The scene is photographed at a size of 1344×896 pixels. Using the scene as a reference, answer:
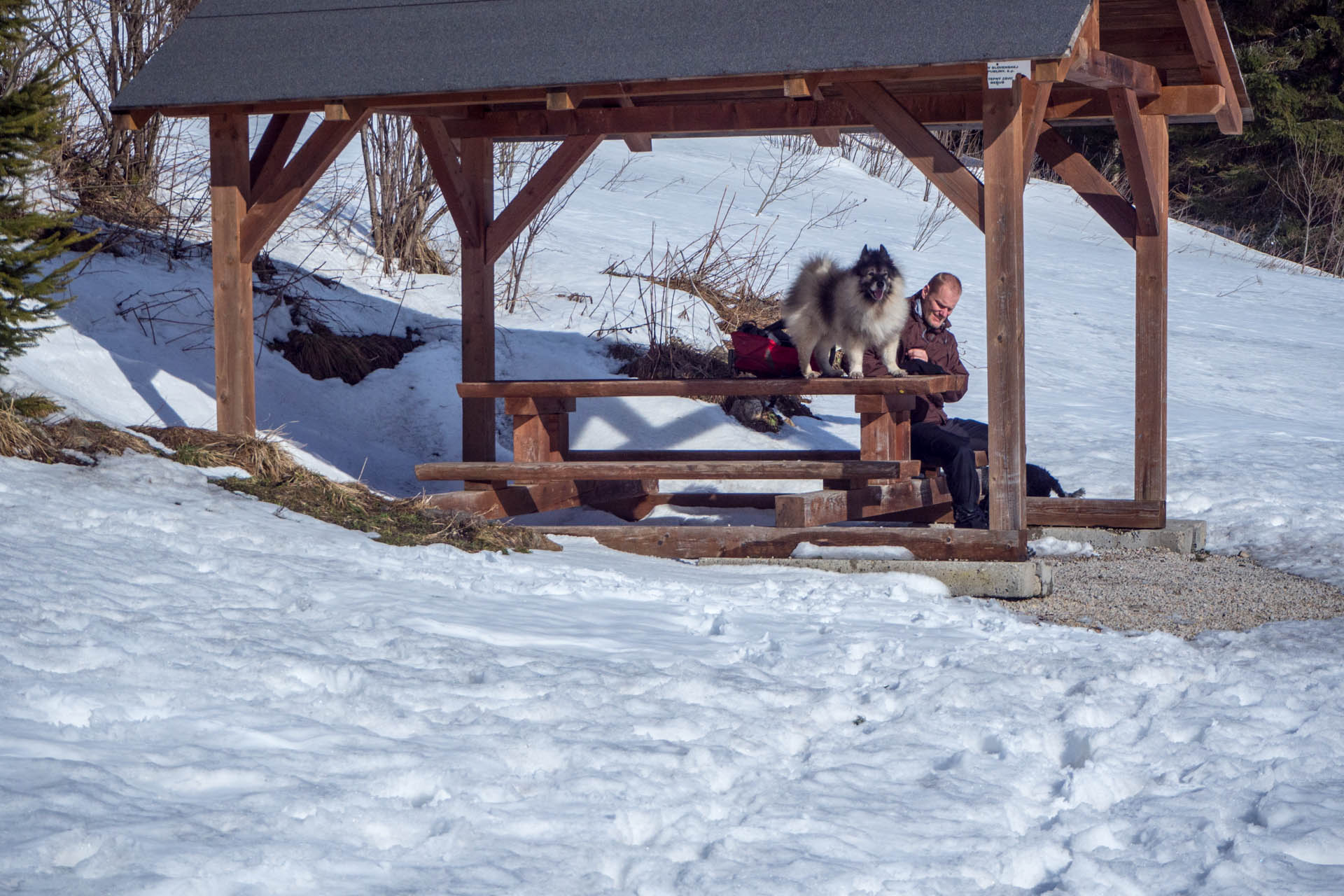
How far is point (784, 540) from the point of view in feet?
21.0

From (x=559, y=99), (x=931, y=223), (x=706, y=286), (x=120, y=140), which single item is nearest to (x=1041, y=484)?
(x=559, y=99)

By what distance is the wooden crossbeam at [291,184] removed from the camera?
689cm

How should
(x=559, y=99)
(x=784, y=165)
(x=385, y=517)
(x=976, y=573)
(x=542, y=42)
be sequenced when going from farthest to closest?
(x=784, y=165), (x=542, y=42), (x=559, y=99), (x=385, y=517), (x=976, y=573)

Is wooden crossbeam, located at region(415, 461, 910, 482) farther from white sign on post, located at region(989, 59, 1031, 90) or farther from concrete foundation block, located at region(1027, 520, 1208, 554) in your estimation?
white sign on post, located at region(989, 59, 1031, 90)

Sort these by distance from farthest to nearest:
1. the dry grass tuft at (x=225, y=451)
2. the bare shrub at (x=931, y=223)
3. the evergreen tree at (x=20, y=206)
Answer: the bare shrub at (x=931, y=223) → the dry grass tuft at (x=225, y=451) → the evergreen tree at (x=20, y=206)

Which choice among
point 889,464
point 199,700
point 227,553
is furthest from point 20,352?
point 889,464

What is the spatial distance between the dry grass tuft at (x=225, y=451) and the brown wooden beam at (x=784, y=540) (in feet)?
4.81

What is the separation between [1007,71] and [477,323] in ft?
14.0

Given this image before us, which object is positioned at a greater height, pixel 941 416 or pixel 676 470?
pixel 941 416

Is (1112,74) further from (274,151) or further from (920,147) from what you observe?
(274,151)

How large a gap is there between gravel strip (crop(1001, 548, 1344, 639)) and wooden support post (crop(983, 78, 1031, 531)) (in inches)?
21.6

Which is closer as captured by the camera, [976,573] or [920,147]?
[976,573]

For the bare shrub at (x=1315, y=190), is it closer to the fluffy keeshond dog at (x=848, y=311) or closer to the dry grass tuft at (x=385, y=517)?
the fluffy keeshond dog at (x=848, y=311)

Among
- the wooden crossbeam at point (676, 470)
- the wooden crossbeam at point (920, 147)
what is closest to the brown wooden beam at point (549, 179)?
the wooden crossbeam at point (676, 470)
